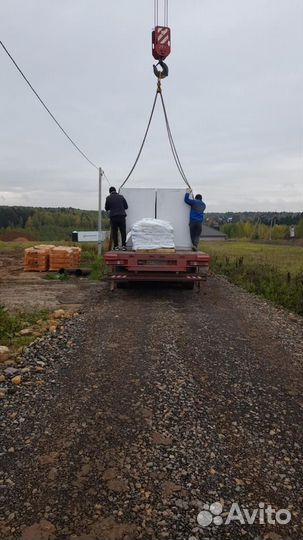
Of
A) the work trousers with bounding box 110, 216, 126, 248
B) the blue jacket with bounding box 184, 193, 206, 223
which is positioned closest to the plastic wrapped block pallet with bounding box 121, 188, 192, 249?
the blue jacket with bounding box 184, 193, 206, 223

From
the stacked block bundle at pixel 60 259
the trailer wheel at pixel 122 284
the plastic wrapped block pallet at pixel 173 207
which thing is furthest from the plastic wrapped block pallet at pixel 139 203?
the stacked block bundle at pixel 60 259

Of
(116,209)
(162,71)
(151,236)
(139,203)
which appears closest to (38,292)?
(116,209)

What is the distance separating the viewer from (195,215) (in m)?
12.1

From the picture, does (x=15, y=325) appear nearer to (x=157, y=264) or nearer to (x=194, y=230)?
(x=157, y=264)

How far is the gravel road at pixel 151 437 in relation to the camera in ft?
8.83

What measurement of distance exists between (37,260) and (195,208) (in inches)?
259

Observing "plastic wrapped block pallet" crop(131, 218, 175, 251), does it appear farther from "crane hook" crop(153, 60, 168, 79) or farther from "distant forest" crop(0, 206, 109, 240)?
"distant forest" crop(0, 206, 109, 240)

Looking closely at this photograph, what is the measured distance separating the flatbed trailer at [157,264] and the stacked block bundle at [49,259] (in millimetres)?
5717

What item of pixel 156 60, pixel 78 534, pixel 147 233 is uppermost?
pixel 156 60

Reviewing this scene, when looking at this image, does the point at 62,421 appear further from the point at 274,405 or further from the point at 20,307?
the point at 20,307

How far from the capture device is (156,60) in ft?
38.8

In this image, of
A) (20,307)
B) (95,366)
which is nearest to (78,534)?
(95,366)

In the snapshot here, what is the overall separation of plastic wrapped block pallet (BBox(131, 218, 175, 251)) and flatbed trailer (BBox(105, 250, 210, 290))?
33 centimetres

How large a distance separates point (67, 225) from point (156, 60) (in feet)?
290
